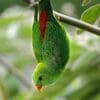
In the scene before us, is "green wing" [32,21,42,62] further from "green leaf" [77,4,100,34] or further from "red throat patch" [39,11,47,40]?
"green leaf" [77,4,100,34]

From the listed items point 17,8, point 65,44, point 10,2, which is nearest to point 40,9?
point 65,44

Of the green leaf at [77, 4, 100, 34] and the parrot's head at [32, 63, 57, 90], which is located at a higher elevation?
the parrot's head at [32, 63, 57, 90]

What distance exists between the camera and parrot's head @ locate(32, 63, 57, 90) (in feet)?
1.57

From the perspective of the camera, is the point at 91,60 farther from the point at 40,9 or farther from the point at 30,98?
the point at 40,9

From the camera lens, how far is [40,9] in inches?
19.2

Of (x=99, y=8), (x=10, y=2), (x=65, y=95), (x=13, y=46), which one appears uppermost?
(x=99, y=8)

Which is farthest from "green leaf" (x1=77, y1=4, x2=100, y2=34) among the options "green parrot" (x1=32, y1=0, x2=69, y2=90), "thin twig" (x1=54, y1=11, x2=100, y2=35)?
"green parrot" (x1=32, y1=0, x2=69, y2=90)

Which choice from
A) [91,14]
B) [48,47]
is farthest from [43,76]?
[91,14]

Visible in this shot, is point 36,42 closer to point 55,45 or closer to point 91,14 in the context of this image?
point 55,45

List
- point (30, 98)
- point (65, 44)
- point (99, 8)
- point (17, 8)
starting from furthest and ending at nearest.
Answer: point (17, 8)
point (30, 98)
point (99, 8)
point (65, 44)

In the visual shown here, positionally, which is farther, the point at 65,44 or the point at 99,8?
the point at 99,8

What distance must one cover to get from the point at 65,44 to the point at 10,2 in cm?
204

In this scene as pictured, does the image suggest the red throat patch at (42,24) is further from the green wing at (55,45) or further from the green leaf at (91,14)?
the green leaf at (91,14)

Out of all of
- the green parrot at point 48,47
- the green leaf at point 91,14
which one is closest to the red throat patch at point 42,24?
the green parrot at point 48,47
